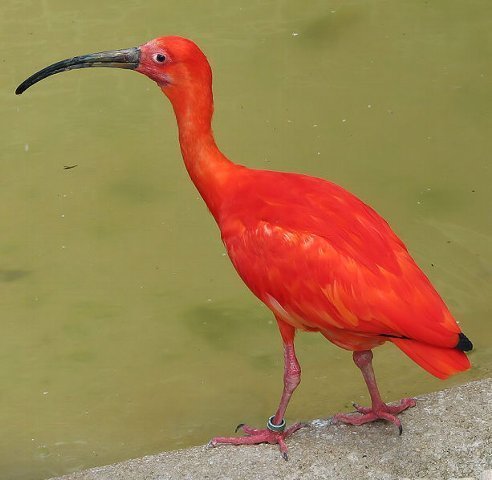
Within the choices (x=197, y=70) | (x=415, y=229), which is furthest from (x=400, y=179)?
(x=197, y=70)

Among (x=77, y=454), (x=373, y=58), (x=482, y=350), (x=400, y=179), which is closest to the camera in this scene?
(x=77, y=454)

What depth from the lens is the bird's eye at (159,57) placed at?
3.51 meters

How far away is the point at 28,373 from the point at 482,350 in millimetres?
1829

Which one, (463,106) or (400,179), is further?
(463,106)

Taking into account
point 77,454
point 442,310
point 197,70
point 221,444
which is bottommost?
point 77,454

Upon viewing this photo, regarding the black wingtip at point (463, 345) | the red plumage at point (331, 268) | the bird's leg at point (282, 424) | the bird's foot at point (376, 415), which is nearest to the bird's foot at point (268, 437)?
the bird's leg at point (282, 424)

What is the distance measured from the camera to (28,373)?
4609 millimetres

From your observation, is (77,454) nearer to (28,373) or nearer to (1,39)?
(28,373)

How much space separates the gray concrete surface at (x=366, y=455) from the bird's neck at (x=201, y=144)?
775 millimetres

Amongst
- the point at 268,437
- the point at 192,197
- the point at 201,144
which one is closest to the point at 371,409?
the point at 268,437

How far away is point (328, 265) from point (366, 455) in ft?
1.99

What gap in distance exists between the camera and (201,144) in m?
3.59

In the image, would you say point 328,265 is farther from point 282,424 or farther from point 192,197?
point 192,197

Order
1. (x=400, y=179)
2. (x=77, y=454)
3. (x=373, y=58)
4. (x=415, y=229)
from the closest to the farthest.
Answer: (x=77, y=454), (x=415, y=229), (x=400, y=179), (x=373, y=58)
